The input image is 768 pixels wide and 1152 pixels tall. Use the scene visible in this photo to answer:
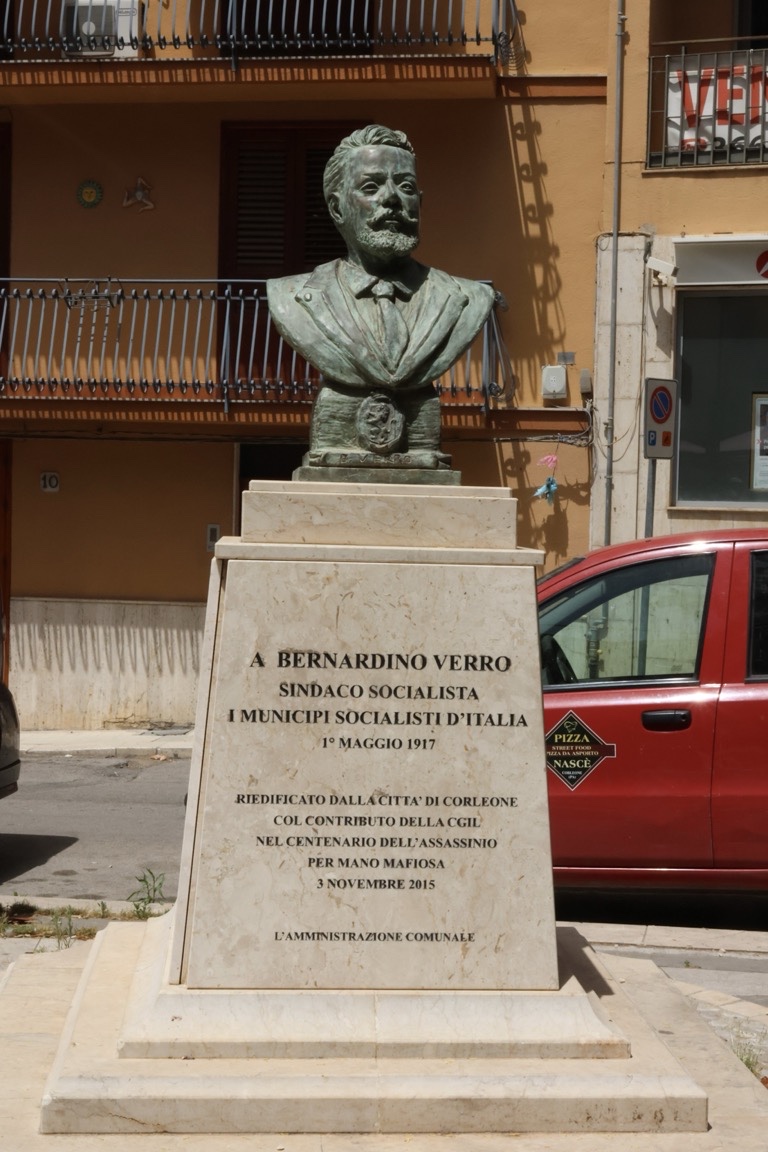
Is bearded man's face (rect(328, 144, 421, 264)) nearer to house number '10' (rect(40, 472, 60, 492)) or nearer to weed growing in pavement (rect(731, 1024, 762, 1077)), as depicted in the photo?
weed growing in pavement (rect(731, 1024, 762, 1077))

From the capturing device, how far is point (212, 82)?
16.0 meters

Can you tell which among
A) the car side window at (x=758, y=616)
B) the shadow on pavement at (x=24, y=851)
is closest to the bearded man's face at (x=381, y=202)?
the car side window at (x=758, y=616)

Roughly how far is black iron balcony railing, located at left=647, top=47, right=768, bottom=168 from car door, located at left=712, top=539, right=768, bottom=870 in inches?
373

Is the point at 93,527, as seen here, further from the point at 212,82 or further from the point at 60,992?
the point at 60,992

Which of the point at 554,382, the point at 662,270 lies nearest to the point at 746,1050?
the point at 554,382

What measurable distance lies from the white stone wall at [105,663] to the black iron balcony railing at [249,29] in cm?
556

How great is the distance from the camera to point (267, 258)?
17.1 meters

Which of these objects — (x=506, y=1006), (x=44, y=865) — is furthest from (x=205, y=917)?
(x=44, y=865)

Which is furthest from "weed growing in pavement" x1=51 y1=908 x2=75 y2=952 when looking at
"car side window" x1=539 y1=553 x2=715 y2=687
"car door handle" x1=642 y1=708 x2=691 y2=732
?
"car door handle" x1=642 y1=708 x2=691 y2=732

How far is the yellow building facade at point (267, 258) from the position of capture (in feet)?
51.5

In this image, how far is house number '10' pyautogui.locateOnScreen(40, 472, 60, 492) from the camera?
16.8 meters

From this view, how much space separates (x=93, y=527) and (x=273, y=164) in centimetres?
428

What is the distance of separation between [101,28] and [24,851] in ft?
34.3

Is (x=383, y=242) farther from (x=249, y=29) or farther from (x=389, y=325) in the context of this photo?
(x=249, y=29)
